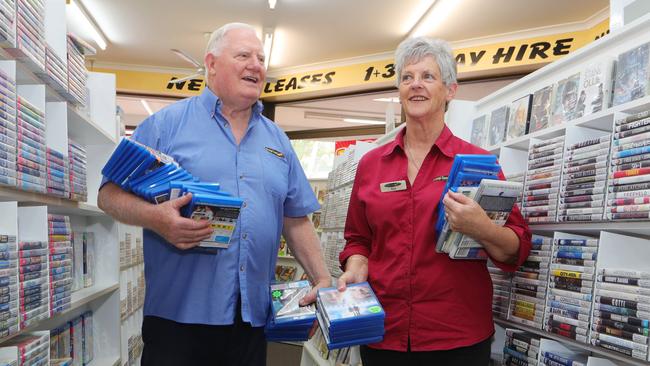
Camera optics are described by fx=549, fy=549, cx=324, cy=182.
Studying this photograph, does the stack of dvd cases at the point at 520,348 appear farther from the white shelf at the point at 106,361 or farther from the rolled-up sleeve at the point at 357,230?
the white shelf at the point at 106,361

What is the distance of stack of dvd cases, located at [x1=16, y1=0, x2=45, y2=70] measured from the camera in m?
1.88

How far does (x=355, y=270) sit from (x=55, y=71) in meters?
1.49

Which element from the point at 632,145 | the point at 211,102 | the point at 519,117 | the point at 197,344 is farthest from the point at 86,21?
the point at 632,145

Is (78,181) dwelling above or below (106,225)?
above

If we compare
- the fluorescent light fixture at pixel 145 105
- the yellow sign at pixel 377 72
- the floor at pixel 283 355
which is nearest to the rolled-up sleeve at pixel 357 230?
the floor at pixel 283 355

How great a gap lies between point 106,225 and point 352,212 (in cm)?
217

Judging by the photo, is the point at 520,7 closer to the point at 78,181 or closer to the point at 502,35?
the point at 502,35

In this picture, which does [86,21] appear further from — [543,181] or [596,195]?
[596,195]

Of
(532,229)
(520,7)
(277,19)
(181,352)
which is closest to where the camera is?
(181,352)

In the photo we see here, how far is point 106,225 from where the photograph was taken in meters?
3.66

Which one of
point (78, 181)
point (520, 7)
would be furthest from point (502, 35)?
point (78, 181)

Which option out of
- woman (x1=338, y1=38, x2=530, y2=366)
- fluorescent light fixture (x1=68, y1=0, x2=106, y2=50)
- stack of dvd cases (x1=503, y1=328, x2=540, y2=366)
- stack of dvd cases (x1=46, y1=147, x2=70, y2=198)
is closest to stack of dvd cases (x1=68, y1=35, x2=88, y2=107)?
stack of dvd cases (x1=46, y1=147, x2=70, y2=198)

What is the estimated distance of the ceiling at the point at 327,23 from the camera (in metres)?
6.86

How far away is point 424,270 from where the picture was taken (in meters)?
1.90
